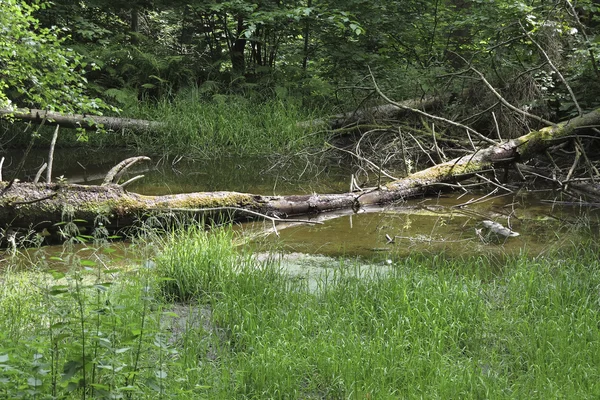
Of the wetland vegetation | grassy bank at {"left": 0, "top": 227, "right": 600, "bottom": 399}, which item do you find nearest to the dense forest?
the wetland vegetation

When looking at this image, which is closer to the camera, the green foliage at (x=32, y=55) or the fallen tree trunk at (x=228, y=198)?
the green foliage at (x=32, y=55)

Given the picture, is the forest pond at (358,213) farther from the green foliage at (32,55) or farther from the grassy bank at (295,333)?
the green foliage at (32,55)

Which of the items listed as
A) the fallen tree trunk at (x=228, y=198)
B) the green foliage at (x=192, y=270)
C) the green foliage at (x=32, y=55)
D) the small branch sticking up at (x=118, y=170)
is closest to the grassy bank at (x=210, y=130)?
the fallen tree trunk at (x=228, y=198)

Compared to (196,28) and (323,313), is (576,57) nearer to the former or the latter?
(323,313)

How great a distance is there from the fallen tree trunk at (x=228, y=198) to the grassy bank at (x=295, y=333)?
108 cm

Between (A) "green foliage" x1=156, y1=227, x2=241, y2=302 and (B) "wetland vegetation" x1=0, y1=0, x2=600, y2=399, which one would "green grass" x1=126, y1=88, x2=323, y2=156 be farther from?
(A) "green foliage" x1=156, y1=227, x2=241, y2=302

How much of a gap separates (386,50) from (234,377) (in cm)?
1224

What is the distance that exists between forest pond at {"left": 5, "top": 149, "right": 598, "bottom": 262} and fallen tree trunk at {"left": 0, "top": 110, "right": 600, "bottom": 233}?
207 millimetres

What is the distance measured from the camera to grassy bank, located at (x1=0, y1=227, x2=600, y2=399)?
9.20 feet

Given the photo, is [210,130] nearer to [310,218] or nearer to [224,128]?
[224,128]

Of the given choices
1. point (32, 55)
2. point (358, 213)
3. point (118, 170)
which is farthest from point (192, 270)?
point (358, 213)

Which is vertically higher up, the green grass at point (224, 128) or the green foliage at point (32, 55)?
the green foliage at point (32, 55)

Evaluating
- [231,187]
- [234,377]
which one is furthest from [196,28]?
[234,377]

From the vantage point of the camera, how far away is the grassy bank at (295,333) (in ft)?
9.20
